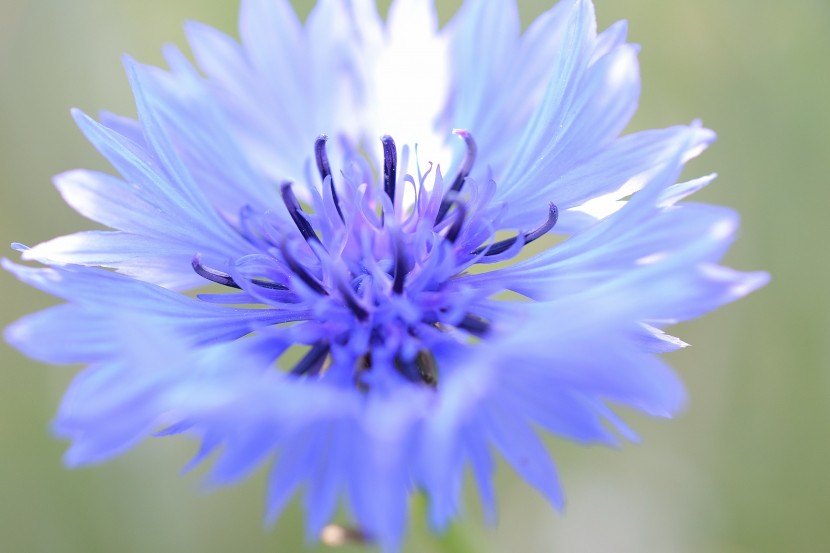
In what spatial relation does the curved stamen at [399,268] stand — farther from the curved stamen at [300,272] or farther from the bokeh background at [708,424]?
the bokeh background at [708,424]

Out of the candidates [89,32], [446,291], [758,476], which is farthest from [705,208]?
[89,32]

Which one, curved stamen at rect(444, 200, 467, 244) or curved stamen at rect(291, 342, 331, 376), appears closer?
curved stamen at rect(291, 342, 331, 376)

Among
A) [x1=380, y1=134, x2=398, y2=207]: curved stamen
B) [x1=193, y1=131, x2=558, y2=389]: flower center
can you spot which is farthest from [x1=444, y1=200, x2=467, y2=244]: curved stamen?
[x1=380, y1=134, x2=398, y2=207]: curved stamen

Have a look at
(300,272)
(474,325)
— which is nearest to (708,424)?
(474,325)

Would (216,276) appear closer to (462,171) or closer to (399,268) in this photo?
(399,268)

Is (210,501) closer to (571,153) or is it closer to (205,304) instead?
(205,304)

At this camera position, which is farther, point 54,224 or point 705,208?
point 54,224

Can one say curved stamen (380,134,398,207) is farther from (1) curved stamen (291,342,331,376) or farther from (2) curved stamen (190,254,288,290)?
(1) curved stamen (291,342,331,376)

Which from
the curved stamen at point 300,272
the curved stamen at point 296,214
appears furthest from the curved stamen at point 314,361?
the curved stamen at point 296,214
